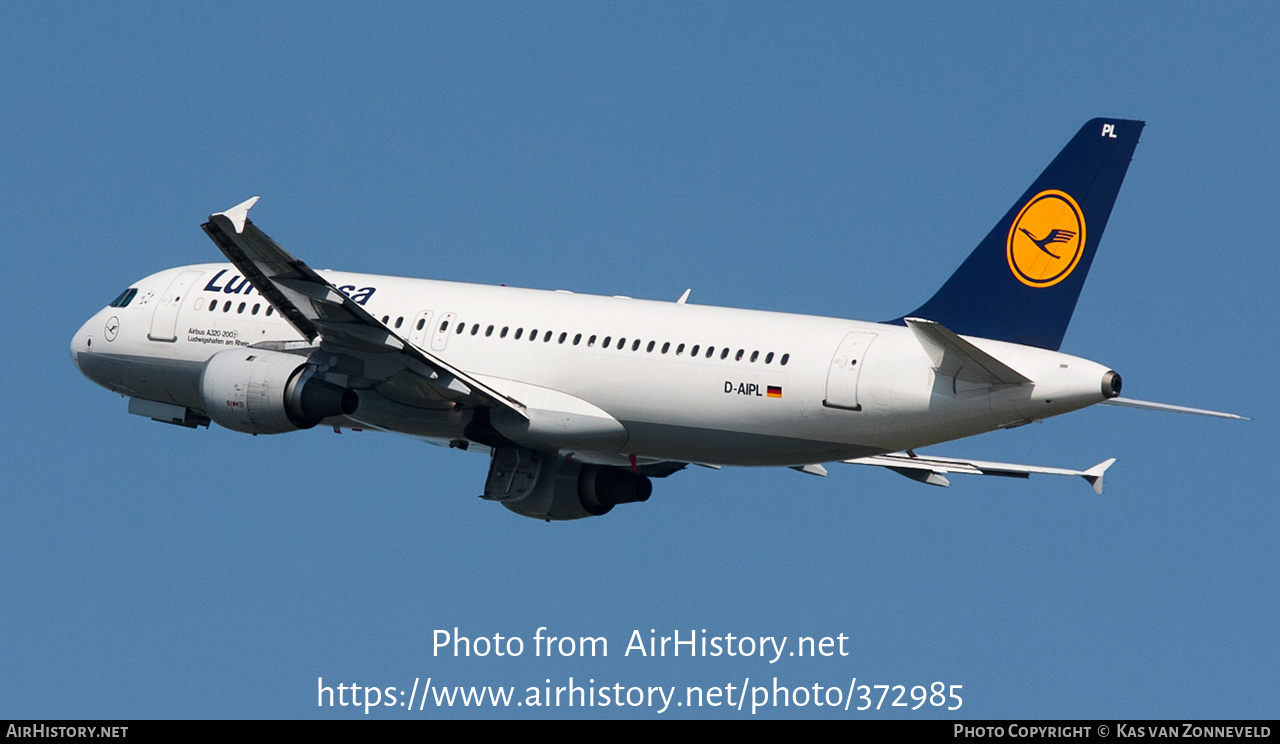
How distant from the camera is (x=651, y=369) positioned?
37812mm

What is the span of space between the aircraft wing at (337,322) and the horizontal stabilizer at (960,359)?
850 cm

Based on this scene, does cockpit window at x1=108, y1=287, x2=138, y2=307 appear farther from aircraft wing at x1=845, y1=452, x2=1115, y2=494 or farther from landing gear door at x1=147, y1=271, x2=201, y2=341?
aircraft wing at x1=845, y1=452, x2=1115, y2=494

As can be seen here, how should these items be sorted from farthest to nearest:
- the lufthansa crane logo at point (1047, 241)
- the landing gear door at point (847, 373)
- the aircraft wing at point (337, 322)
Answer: the landing gear door at point (847, 373) < the aircraft wing at point (337, 322) < the lufthansa crane logo at point (1047, 241)

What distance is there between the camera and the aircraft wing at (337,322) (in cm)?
3525

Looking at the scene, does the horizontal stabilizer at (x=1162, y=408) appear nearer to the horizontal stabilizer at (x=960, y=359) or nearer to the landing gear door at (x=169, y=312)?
the horizontal stabilizer at (x=960, y=359)

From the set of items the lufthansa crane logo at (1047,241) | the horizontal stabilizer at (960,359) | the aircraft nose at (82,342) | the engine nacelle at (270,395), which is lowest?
the engine nacelle at (270,395)

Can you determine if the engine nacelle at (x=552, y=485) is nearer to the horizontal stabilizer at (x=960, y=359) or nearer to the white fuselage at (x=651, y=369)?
the white fuselage at (x=651, y=369)

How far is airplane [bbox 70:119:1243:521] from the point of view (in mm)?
34719

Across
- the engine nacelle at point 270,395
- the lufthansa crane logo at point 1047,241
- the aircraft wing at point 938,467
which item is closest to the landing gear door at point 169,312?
the engine nacelle at point 270,395

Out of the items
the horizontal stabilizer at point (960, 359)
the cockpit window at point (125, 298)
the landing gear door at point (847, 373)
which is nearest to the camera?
the horizontal stabilizer at point (960, 359)

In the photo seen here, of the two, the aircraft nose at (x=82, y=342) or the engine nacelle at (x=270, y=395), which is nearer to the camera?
the engine nacelle at (x=270, y=395)

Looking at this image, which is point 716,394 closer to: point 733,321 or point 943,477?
point 733,321

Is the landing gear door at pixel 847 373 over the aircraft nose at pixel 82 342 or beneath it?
beneath

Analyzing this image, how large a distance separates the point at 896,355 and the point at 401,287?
11.5m
